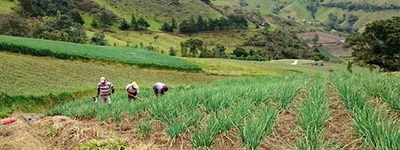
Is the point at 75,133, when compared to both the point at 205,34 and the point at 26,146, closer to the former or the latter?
the point at 26,146

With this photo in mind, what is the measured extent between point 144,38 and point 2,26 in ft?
155

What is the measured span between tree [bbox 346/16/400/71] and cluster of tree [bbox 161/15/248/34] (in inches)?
3057

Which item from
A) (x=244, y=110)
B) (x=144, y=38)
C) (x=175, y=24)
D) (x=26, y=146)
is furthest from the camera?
(x=175, y=24)

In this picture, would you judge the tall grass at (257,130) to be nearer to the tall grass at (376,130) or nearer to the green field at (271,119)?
the green field at (271,119)

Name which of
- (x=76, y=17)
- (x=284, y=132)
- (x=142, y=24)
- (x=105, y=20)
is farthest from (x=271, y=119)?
(x=142, y=24)

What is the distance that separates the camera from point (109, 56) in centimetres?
3991

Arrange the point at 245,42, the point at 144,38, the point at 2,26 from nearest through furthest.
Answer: the point at 2,26 → the point at 144,38 → the point at 245,42

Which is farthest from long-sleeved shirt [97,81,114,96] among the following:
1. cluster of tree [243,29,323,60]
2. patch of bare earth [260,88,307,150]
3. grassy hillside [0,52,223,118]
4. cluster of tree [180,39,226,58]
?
cluster of tree [243,29,323,60]

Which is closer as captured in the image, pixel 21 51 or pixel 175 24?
pixel 21 51

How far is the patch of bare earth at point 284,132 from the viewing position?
6691 mm

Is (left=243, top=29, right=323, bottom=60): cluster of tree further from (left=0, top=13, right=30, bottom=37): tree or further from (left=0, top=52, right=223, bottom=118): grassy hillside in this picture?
(left=0, top=52, right=223, bottom=118): grassy hillside

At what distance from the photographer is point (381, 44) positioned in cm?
4334

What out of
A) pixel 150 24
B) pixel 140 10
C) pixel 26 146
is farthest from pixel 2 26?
pixel 140 10

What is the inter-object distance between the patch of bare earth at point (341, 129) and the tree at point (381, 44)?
3757 centimetres
